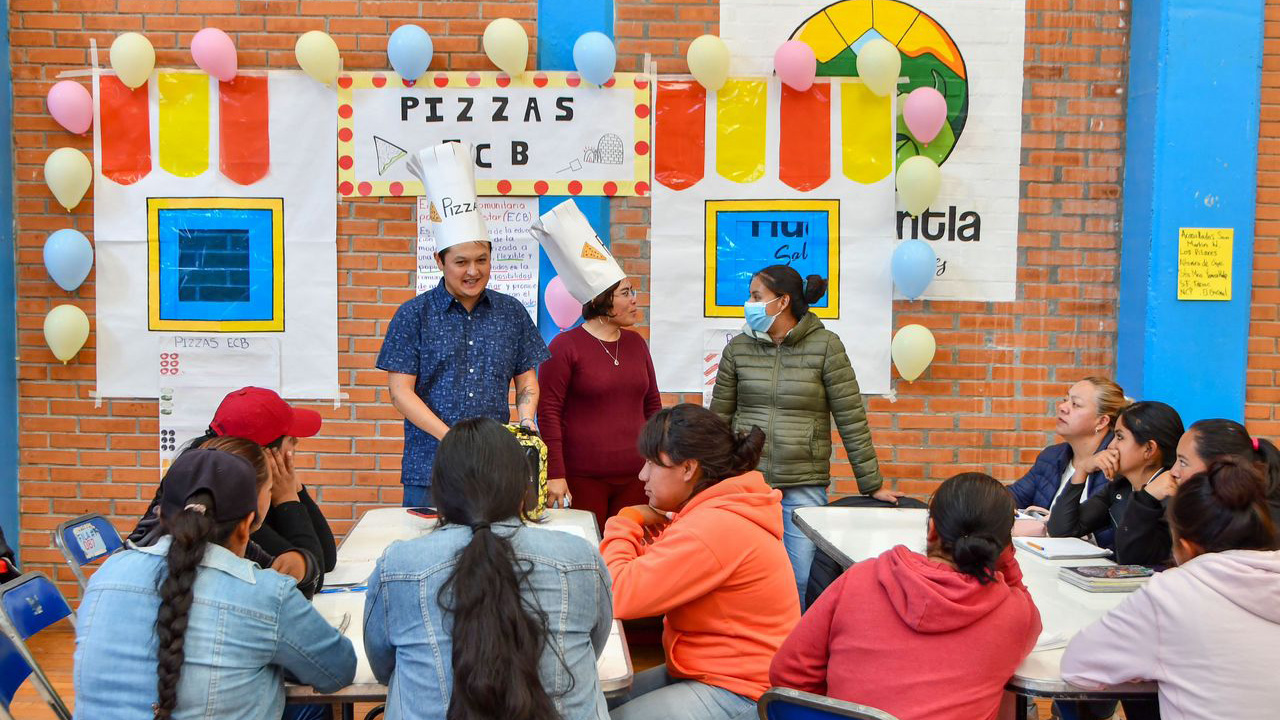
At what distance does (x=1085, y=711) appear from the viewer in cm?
226

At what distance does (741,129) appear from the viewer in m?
4.02

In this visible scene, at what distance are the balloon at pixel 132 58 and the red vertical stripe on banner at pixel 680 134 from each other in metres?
2.02

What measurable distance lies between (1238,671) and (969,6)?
3.12 meters

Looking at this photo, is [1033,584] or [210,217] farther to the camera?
[210,217]

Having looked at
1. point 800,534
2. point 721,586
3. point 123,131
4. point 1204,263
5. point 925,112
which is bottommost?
point 800,534

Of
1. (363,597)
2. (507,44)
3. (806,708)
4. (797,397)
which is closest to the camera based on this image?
(806,708)

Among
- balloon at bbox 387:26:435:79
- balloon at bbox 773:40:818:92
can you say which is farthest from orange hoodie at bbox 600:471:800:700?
balloon at bbox 387:26:435:79

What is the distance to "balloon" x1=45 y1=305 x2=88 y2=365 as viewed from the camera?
152 inches

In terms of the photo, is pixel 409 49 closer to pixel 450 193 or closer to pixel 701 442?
pixel 450 193

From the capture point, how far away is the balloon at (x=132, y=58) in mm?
3799

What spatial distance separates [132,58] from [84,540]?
2057 mm

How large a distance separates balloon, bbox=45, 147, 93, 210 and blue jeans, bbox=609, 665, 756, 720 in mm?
3184

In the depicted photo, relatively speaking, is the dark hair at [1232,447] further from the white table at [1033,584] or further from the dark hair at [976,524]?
the dark hair at [976,524]

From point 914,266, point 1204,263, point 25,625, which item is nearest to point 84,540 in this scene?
point 25,625
